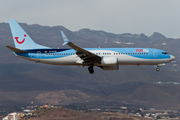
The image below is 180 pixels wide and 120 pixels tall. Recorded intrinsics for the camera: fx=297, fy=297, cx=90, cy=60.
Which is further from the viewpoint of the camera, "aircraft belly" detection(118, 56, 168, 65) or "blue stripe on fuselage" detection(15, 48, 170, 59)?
"blue stripe on fuselage" detection(15, 48, 170, 59)

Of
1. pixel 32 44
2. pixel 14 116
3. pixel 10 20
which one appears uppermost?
pixel 10 20

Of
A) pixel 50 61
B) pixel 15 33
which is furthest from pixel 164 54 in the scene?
pixel 15 33

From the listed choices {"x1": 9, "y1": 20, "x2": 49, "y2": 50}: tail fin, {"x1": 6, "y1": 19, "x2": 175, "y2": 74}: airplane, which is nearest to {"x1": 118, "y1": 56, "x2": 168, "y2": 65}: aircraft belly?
{"x1": 6, "y1": 19, "x2": 175, "y2": 74}: airplane

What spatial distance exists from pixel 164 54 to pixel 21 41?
114 feet

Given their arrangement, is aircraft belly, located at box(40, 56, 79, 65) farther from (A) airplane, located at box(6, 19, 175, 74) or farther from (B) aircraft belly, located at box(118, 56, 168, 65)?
(B) aircraft belly, located at box(118, 56, 168, 65)

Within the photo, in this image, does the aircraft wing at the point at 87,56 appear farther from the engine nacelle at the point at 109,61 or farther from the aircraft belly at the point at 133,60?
the aircraft belly at the point at 133,60

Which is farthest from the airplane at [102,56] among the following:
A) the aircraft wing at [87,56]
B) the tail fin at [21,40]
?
the tail fin at [21,40]

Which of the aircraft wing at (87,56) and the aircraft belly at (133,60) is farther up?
the aircraft wing at (87,56)

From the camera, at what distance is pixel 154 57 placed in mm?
67250

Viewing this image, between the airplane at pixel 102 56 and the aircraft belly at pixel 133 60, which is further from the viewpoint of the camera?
the aircraft belly at pixel 133 60

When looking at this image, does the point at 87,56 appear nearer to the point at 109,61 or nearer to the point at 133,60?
the point at 109,61

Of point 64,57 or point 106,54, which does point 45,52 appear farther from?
point 106,54

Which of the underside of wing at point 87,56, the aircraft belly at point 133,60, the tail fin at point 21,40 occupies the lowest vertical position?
the aircraft belly at point 133,60

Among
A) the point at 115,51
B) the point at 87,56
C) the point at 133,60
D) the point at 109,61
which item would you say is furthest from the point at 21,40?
the point at 133,60
